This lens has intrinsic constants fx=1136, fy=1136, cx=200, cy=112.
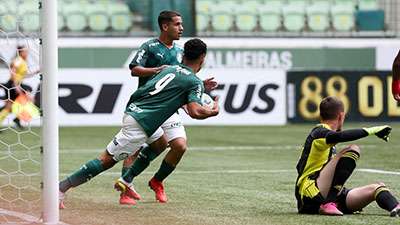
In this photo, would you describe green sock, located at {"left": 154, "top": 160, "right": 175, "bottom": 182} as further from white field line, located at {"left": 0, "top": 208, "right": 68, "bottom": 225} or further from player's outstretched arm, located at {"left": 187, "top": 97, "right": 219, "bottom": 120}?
white field line, located at {"left": 0, "top": 208, "right": 68, "bottom": 225}

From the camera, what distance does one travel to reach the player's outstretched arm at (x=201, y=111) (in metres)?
8.77

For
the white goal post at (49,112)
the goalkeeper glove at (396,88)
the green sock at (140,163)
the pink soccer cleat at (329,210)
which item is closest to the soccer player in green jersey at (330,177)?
the pink soccer cleat at (329,210)

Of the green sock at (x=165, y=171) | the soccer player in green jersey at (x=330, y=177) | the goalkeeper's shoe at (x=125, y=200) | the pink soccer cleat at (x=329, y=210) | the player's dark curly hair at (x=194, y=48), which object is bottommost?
the goalkeeper's shoe at (x=125, y=200)

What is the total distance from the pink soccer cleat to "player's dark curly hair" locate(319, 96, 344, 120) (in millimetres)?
674

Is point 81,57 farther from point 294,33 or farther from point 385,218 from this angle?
point 385,218

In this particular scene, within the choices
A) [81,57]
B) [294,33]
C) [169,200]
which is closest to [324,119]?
[169,200]

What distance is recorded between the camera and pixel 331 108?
8.74m

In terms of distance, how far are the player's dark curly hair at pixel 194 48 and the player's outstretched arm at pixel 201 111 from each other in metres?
0.43

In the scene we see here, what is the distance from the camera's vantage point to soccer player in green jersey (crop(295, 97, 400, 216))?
8.68 metres

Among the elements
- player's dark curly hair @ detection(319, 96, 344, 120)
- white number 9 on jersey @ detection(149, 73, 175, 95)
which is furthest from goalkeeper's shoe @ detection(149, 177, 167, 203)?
player's dark curly hair @ detection(319, 96, 344, 120)

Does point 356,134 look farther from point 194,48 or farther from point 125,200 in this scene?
point 125,200

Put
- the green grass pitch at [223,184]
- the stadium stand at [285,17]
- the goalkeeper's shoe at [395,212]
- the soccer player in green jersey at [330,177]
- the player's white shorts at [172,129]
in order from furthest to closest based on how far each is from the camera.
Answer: the stadium stand at [285,17] → the player's white shorts at [172,129] → the green grass pitch at [223,184] → the soccer player in green jersey at [330,177] → the goalkeeper's shoe at [395,212]

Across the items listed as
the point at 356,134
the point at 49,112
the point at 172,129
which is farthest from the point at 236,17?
the point at 49,112

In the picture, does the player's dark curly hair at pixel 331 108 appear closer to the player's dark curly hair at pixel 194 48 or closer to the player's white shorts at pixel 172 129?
the player's dark curly hair at pixel 194 48
